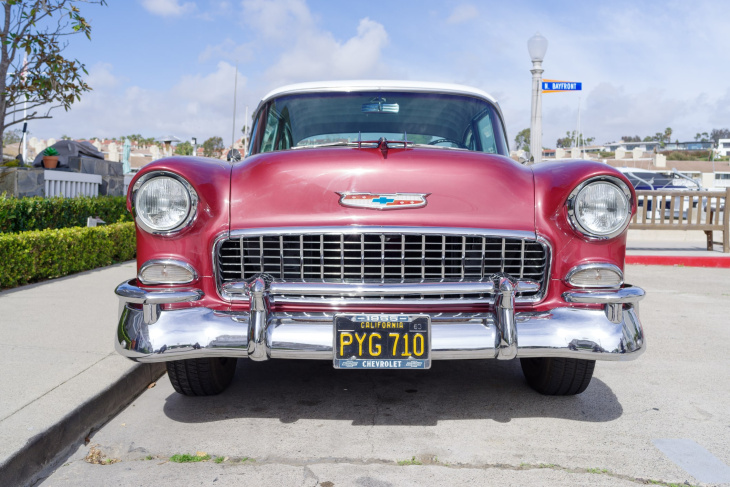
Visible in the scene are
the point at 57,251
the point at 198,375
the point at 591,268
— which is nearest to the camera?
the point at 591,268

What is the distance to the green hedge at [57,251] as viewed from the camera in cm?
604

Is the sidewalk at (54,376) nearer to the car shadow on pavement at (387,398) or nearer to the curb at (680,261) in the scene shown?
the car shadow on pavement at (387,398)

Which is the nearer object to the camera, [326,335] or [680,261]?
[326,335]

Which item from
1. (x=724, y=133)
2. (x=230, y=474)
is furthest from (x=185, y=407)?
(x=724, y=133)

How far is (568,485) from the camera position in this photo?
97.3 inches

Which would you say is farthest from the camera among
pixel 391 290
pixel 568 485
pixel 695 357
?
pixel 695 357

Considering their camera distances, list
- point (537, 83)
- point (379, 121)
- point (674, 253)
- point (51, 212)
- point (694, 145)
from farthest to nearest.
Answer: point (694, 145), point (674, 253), point (537, 83), point (51, 212), point (379, 121)

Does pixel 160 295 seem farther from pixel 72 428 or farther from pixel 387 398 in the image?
pixel 387 398

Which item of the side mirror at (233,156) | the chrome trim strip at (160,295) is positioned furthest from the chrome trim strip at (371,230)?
the side mirror at (233,156)

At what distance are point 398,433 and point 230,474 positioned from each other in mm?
787

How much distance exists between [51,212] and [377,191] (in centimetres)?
564

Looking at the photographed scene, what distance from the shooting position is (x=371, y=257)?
9.57 ft

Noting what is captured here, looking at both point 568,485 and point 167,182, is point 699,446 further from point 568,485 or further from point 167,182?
point 167,182

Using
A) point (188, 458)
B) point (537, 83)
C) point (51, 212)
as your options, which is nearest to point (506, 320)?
point (188, 458)
